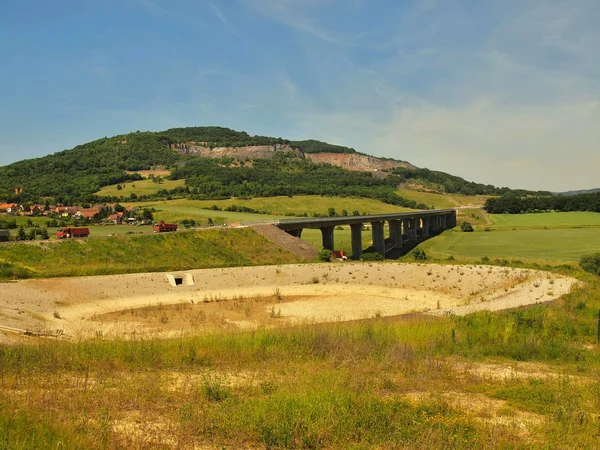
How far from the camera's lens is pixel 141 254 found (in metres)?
45.9

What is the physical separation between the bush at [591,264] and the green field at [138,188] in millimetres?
125528

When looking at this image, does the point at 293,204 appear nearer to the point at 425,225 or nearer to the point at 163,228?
the point at 425,225

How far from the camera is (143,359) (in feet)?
41.6

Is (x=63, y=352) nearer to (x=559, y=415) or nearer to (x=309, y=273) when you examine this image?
(x=559, y=415)

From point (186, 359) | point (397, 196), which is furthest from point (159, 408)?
point (397, 196)

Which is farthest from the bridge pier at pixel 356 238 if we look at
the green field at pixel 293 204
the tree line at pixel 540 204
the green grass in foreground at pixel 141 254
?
the tree line at pixel 540 204

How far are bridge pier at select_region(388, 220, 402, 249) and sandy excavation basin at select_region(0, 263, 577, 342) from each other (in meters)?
49.7

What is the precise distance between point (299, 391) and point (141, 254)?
3973 centimetres

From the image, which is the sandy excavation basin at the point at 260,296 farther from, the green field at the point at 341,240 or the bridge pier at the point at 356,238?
the bridge pier at the point at 356,238

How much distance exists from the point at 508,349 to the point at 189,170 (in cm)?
19190

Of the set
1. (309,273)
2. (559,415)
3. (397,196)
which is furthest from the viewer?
(397,196)

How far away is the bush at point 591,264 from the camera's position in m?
49.4

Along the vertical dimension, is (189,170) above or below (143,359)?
above

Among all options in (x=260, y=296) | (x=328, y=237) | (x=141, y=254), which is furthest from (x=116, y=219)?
(x=260, y=296)
